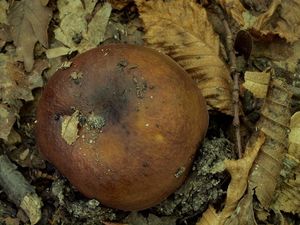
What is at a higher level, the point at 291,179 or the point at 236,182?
the point at 236,182

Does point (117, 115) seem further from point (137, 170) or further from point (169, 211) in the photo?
point (169, 211)

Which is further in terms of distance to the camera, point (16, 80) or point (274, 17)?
point (274, 17)

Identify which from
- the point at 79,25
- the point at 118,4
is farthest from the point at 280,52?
the point at 79,25

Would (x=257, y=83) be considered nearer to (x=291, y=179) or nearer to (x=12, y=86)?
(x=291, y=179)

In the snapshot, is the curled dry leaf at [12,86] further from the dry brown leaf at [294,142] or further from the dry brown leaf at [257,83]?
the dry brown leaf at [294,142]

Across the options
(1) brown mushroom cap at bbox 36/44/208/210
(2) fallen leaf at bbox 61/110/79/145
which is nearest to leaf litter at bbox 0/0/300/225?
(2) fallen leaf at bbox 61/110/79/145

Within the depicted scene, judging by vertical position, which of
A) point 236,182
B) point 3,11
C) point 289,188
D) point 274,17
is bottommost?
point 289,188
